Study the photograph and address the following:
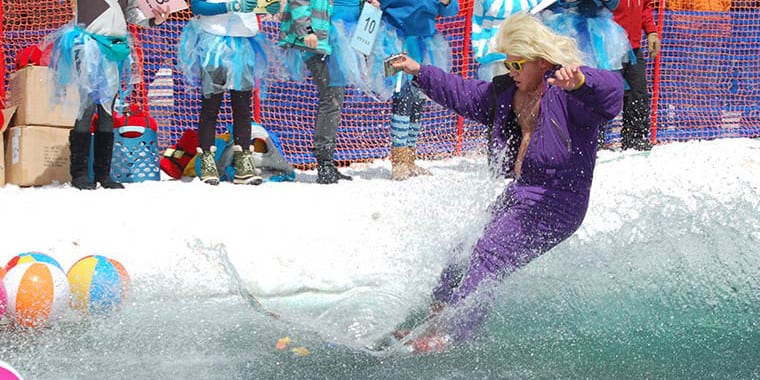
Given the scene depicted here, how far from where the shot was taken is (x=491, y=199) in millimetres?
5363

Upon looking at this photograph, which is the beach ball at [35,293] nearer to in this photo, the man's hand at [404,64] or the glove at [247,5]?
the man's hand at [404,64]

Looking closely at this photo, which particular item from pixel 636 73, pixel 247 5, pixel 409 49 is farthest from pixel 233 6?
pixel 636 73

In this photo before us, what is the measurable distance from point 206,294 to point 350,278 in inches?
37.8

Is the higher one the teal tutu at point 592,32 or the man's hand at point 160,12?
the man's hand at point 160,12

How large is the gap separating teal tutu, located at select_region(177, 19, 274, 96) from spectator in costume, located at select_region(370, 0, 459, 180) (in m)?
1.11

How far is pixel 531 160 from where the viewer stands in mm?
4680

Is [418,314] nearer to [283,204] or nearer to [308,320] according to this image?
[308,320]

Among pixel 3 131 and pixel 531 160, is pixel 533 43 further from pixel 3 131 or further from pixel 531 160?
pixel 3 131

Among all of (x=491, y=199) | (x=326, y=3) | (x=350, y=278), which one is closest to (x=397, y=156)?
(x=326, y=3)

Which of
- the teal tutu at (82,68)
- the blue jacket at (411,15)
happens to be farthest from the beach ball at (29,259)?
the blue jacket at (411,15)

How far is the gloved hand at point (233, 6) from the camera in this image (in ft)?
24.6

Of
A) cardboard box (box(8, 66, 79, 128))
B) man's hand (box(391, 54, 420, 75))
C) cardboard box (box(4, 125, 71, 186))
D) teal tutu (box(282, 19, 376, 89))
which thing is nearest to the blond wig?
man's hand (box(391, 54, 420, 75))

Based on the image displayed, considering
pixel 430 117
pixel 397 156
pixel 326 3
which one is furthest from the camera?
pixel 430 117

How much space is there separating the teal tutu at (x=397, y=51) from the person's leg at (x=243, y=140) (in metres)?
1.14
